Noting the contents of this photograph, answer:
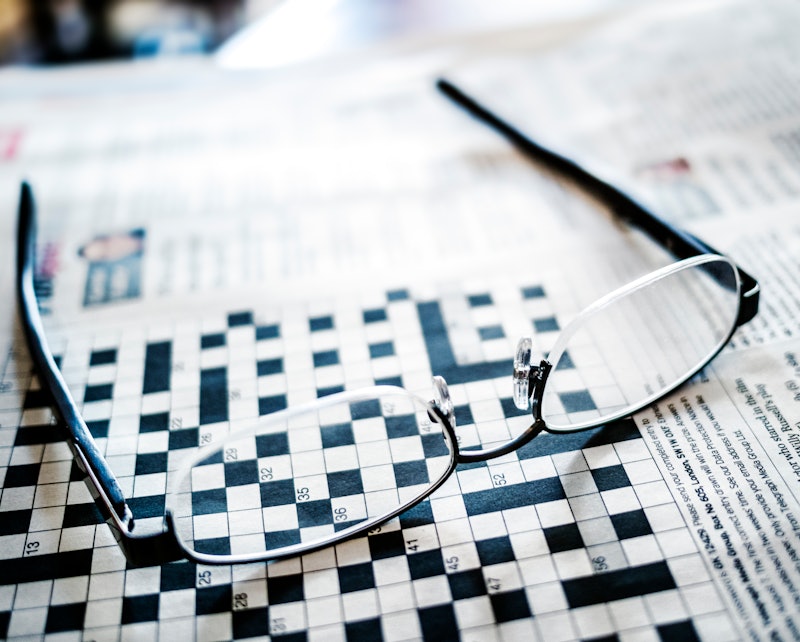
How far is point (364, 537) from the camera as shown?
0.63 metres

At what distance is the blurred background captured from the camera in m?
1.19

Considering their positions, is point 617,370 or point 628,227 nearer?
point 617,370

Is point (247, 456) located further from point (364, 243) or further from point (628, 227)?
point (628, 227)

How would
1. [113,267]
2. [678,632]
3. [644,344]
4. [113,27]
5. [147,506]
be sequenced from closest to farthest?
[678,632] < [147,506] < [644,344] < [113,267] < [113,27]

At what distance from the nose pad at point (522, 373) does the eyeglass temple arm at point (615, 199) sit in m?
0.25

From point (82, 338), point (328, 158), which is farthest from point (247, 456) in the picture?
point (328, 158)

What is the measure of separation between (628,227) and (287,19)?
71cm

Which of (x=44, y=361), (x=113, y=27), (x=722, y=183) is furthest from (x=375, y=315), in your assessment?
(x=113, y=27)

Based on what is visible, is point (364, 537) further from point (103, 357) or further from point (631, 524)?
point (103, 357)

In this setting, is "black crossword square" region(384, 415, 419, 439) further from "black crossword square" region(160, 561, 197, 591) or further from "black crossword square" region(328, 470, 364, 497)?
"black crossword square" region(160, 561, 197, 591)

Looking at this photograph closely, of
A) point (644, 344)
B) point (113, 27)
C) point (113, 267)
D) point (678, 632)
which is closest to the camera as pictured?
point (678, 632)

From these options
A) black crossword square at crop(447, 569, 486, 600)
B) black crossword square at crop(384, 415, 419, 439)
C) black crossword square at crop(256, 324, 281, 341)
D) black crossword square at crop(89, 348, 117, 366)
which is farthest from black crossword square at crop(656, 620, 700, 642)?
black crossword square at crop(89, 348, 117, 366)

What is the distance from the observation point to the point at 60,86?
1.14 m

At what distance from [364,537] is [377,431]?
11cm
